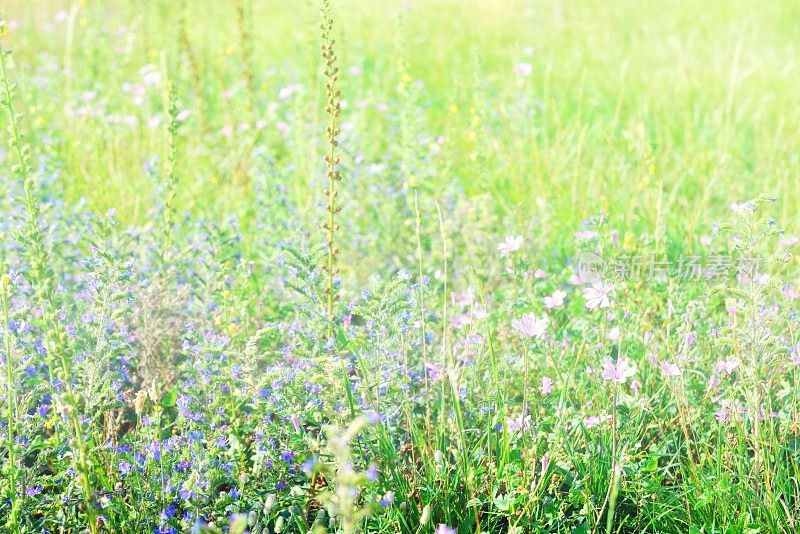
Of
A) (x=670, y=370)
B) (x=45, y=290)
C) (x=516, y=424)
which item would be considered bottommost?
(x=516, y=424)

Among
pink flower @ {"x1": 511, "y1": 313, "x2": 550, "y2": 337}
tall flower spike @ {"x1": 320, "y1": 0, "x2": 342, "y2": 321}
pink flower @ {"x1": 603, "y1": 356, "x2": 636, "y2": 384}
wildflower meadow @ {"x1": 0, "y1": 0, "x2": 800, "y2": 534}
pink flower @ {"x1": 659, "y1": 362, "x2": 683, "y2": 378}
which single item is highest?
tall flower spike @ {"x1": 320, "y1": 0, "x2": 342, "y2": 321}

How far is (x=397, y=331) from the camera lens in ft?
7.27

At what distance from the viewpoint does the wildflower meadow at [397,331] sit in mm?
2004

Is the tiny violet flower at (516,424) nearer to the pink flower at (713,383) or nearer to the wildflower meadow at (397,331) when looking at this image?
the wildflower meadow at (397,331)

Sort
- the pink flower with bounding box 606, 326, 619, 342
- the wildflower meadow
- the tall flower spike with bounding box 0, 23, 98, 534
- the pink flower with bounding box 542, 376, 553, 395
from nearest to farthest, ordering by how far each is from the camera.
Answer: the tall flower spike with bounding box 0, 23, 98, 534 < the wildflower meadow < the pink flower with bounding box 542, 376, 553, 395 < the pink flower with bounding box 606, 326, 619, 342

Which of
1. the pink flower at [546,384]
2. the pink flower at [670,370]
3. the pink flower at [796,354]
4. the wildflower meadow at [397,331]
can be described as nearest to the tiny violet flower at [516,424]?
the wildflower meadow at [397,331]

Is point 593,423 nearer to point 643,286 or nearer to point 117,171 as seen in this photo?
point 643,286

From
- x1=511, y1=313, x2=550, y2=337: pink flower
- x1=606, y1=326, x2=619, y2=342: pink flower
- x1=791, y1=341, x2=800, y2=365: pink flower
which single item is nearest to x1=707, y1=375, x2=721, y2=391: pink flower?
x1=791, y1=341, x2=800, y2=365: pink flower

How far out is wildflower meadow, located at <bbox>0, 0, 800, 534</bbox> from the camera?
6.57ft

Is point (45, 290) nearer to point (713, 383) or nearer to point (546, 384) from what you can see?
point (546, 384)

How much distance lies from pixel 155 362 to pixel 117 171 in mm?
2128

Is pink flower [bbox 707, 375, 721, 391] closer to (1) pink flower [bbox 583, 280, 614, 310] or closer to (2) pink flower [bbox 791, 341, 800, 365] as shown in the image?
(2) pink flower [bbox 791, 341, 800, 365]

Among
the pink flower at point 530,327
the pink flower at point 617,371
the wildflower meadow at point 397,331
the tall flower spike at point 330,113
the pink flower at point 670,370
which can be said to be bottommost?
the wildflower meadow at point 397,331

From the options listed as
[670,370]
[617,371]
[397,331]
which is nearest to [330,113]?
[397,331]
